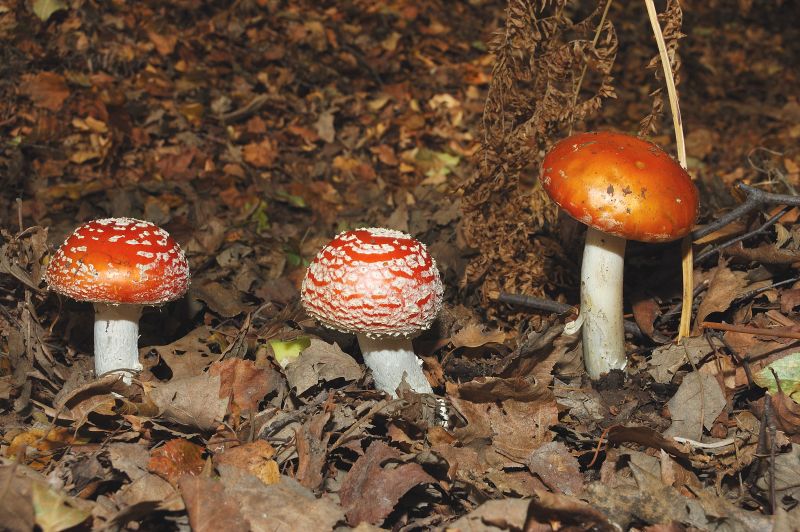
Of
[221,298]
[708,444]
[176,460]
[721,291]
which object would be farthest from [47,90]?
[708,444]

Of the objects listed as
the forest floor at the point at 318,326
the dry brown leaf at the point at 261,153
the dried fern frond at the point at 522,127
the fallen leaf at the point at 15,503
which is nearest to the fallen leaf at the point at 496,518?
the forest floor at the point at 318,326

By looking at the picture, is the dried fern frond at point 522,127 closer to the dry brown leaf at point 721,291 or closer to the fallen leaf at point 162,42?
the dry brown leaf at point 721,291

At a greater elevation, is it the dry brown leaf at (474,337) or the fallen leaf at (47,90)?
the fallen leaf at (47,90)

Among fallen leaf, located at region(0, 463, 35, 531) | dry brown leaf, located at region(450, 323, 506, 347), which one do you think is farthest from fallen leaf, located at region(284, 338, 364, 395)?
fallen leaf, located at region(0, 463, 35, 531)

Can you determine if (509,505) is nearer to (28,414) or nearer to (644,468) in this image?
(644,468)

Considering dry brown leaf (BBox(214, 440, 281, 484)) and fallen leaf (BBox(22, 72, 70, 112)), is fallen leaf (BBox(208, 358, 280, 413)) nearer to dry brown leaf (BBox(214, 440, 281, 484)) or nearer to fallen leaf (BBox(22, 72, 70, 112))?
dry brown leaf (BBox(214, 440, 281, 484))

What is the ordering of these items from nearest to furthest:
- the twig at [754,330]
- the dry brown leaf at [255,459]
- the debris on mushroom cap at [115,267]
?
the dry brown leaf at [255,459] < the debris on mushroom cap at [115,267] < the twig at [754,330]

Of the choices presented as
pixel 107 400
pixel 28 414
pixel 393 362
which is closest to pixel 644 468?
pixel 393 362
